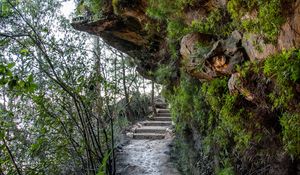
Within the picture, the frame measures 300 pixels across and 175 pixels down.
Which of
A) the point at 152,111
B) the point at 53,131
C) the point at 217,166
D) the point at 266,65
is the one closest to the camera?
the point at 266,65

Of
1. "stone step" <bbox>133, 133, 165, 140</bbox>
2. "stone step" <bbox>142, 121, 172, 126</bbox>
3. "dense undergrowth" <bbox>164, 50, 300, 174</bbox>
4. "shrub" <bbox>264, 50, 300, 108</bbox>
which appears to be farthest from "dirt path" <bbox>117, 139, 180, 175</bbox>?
"shrub" <bbox>264, 50, 300, 108</bbox>

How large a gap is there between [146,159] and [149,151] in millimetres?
739

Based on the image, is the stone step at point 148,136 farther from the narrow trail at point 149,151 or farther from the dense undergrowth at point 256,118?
the dense undergrowth at point 256,118

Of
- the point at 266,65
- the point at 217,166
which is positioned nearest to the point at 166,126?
the point at 217,166

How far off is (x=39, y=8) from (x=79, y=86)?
2.15 metres

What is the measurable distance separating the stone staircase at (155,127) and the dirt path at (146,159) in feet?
1.33

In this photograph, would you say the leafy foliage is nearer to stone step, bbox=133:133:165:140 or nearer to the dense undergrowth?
the dense undergrowth

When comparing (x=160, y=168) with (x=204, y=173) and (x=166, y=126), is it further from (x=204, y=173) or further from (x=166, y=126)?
(x=166, y=126)

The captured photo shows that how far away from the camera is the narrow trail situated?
6.14m

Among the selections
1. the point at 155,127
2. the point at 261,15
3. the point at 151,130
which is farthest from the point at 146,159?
the point at 261,15

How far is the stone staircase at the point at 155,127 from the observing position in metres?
9.18

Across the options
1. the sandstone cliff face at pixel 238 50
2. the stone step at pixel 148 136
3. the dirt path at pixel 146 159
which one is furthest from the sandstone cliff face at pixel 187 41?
the stone step at pixel 148 136

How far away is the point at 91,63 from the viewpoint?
5570 millimetres

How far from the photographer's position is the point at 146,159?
685 cm
